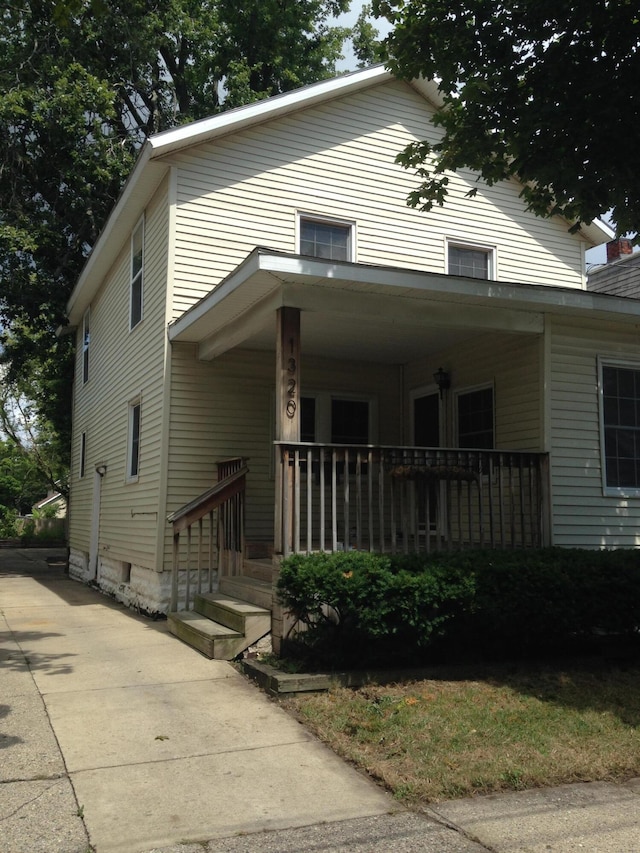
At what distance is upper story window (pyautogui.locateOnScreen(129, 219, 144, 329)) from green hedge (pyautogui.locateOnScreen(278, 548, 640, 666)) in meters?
7.41

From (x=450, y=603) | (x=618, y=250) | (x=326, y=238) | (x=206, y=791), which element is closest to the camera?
(x=206, y=791)

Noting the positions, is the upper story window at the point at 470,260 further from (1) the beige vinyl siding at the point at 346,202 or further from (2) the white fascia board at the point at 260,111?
(2) the white fascia board at the point at 260,111

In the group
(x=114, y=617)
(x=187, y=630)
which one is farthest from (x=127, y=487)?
(x=187, y=630)

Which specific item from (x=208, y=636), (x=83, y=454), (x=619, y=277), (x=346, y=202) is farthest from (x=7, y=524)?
(x=208, y=636)

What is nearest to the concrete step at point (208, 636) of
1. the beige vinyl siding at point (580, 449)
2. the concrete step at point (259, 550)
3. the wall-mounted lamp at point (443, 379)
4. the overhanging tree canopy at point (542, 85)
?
the concrete step at point (259, 550)

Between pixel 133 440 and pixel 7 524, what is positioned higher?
pixel 133 440

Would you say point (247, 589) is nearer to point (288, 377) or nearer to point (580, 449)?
point (288, 377)

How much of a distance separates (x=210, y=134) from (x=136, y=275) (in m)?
2.89

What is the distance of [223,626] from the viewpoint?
8.16 meters

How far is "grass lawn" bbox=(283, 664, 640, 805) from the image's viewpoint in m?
4.56

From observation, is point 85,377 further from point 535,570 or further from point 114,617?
point 535,570

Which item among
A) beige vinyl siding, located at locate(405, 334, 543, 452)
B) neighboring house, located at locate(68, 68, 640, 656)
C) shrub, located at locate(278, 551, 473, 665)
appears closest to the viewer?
shrub, located at locate(278, 551, 473, 665)

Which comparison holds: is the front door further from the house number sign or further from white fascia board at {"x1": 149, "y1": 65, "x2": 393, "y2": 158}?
white fascia board at {"x1": 149, "y1": 65, "x2": 393, "y2": 158}

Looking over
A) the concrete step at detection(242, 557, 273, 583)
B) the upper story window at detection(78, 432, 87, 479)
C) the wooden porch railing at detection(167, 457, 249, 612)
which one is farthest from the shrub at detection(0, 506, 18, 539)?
the concrete step at detection(242, 557, 273, 583)
